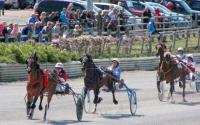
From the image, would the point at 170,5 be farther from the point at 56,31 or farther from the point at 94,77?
the point at 94,77

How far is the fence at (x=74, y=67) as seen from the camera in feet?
92.1

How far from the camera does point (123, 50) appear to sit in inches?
1374

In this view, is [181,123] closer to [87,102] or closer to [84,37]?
[87,102]

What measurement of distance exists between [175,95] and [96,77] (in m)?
6.81

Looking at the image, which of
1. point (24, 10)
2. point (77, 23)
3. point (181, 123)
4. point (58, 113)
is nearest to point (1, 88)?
point (58, 113)

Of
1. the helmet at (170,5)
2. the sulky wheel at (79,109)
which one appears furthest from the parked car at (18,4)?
the sulky wheel at (79,109)

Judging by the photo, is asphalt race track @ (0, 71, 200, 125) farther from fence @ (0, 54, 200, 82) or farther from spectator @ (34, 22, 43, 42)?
spectator @ (34, 22, 43, 42)

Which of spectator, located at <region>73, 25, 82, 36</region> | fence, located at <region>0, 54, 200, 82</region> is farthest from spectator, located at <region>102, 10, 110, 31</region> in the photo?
fence, located at <region>0, 54, 200, 82</region>

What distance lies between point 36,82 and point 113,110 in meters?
4.10

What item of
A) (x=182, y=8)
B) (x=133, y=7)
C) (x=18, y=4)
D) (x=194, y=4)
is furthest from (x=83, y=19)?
(x=18, y=4)

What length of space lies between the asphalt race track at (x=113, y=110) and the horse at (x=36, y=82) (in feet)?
1.64

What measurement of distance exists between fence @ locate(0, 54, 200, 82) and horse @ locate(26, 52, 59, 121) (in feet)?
29.4

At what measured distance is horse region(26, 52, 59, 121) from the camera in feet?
60.9

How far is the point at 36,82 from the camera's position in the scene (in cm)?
1861
